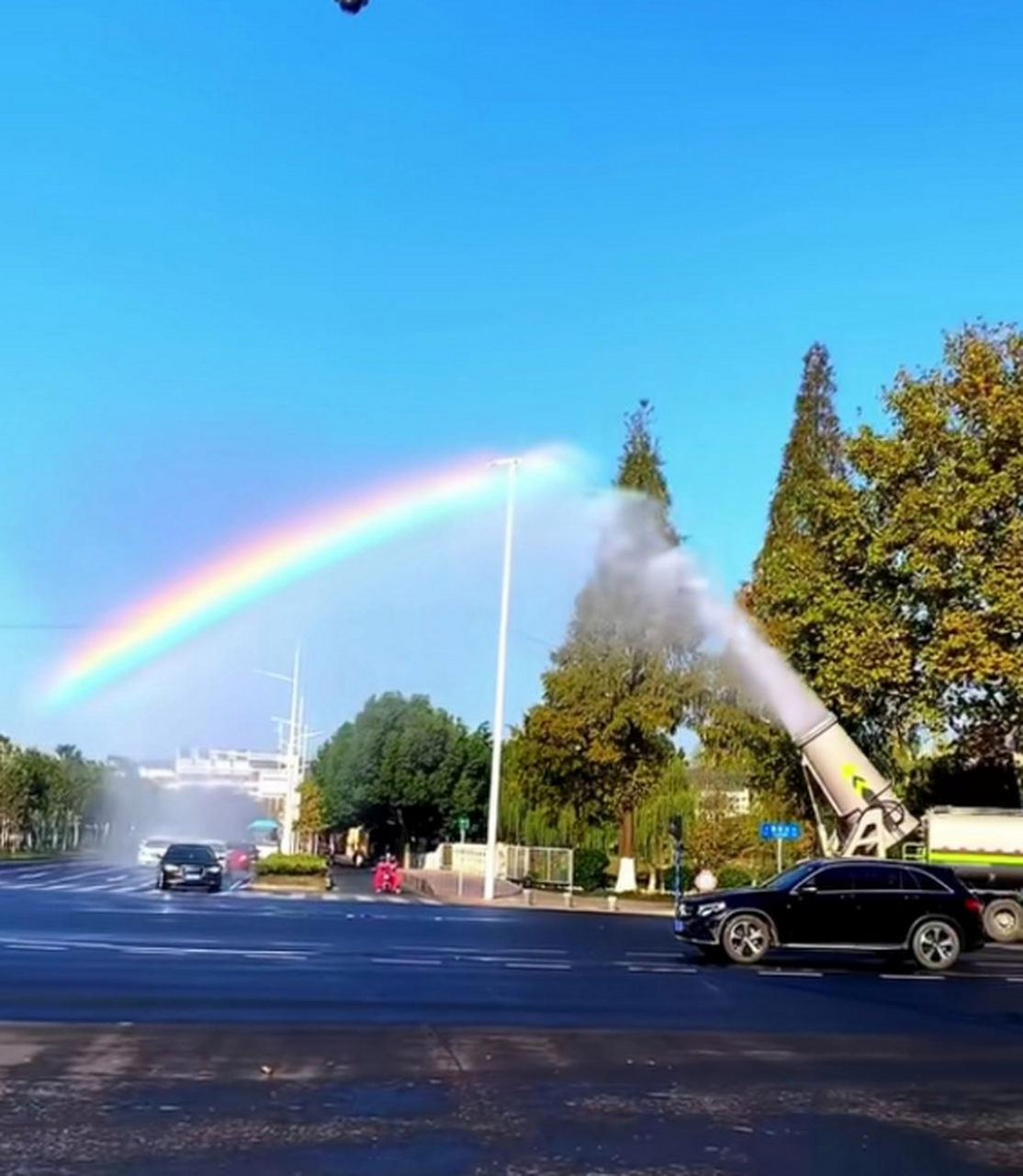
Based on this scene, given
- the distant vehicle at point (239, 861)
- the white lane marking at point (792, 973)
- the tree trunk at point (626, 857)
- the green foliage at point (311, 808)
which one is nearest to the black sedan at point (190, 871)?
the tree trunk at point (626, 857)

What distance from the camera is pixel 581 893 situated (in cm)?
4825

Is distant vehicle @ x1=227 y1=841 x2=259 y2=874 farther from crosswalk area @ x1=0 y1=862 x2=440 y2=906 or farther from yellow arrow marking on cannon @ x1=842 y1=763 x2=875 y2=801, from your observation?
yellow arrow marking on cannon @ x1=842 y1=763 x2=875 y2=801

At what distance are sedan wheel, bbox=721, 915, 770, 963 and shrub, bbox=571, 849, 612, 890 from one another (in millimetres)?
28718

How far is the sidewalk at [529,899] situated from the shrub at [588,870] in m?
1.20

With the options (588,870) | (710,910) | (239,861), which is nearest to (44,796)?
(239,861)

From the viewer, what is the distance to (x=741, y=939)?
2150cm

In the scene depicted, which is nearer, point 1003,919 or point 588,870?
point 1003,919

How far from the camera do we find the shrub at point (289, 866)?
164ft

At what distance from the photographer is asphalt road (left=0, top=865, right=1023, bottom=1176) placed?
8.02m

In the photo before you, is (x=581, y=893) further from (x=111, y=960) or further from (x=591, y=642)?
(x=111, y=960)

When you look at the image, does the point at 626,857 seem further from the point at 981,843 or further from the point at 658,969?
the point at 658,969

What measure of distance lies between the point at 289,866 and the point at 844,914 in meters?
31.0

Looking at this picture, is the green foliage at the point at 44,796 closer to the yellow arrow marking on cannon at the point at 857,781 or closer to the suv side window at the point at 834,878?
the yellow arrow marking on cannon at the point at 857,781

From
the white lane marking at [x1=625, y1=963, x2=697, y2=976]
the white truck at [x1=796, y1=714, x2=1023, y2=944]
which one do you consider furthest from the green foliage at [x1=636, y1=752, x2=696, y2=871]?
the white lane marking at [x1=625, y1=963, x2=697, y2=976]
